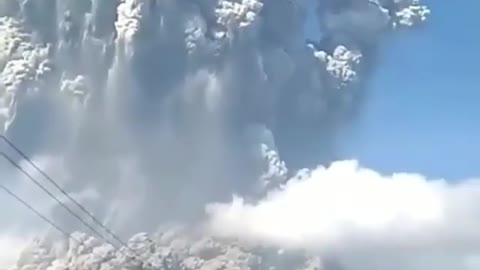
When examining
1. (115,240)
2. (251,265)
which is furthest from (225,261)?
(115,240)

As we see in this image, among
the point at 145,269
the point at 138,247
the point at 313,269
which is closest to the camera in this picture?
the point at 145,269

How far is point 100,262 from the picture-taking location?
11175cm

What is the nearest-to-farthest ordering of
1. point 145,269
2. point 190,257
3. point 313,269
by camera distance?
point 145,269 → point 190,257 → point 313,269

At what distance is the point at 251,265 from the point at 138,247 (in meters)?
15.4

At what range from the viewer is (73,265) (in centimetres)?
11188

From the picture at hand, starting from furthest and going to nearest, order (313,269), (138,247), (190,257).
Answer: (313,269) → (190,257) → (138,247)

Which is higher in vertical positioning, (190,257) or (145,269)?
(190,257)

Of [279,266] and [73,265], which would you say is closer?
[73,265]

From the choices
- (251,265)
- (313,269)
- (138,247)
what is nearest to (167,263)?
(138,247)

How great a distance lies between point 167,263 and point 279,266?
1686 cm

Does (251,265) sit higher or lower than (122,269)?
higher

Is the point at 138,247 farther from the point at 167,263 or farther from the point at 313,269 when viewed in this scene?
the point at 313,269

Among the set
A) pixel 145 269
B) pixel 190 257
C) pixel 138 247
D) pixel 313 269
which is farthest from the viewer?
pixel 313 269

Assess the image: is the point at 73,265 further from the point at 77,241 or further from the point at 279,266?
the point at 279,266
